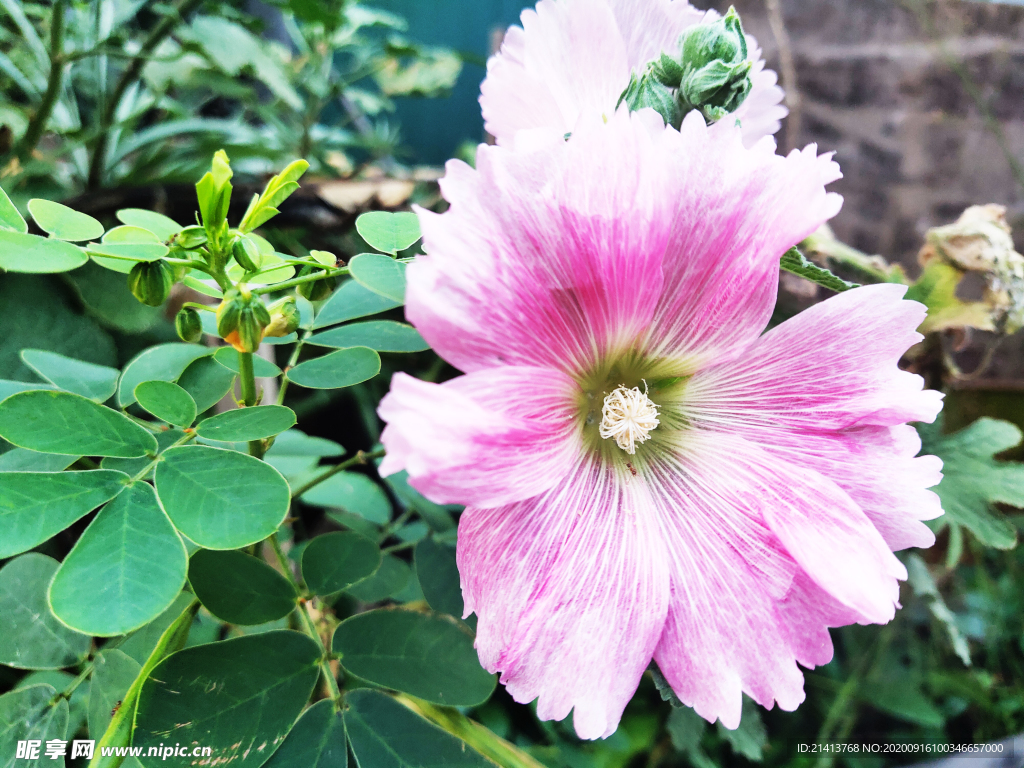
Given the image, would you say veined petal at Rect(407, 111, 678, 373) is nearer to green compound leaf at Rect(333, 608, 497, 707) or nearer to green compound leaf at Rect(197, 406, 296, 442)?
green compound leaf at Rect(197, 406, 296, 442)

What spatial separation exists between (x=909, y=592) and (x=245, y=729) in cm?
118

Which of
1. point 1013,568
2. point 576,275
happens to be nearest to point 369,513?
point 576,275

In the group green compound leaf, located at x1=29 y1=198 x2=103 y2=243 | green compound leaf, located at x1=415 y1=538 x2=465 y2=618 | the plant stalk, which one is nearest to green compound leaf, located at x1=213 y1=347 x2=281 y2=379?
green compound leaf, located at x1=29 y1=198 x2=103 y2=243

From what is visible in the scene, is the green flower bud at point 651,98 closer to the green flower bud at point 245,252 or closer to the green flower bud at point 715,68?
the green flower bud at point 715,68

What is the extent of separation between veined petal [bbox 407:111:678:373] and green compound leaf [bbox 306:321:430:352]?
154 millimetres

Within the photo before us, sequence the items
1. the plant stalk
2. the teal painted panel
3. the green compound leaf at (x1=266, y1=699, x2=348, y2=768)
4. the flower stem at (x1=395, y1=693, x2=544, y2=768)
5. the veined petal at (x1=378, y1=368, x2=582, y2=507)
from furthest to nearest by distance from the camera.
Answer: the teal painted panel
the plant stalk
the flower stem at (x1=395, y1=693, x2=544, y2=768)
the green compound leaf at (x1=266, y1=699, x2=348, y2=768)
the veined petal at (x1=378, y1=368, x2=582, y2=507)

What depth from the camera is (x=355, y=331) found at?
1.58 feet

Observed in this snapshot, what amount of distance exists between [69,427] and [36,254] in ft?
0.35

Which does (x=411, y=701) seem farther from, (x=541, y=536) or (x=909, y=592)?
(x=909, y=592)

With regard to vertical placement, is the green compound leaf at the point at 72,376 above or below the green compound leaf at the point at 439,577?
above

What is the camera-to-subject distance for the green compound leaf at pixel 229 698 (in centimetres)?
35

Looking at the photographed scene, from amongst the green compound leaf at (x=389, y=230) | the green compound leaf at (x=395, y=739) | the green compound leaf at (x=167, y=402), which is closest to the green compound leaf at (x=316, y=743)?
the green compound leaf at (x=395, y=739)

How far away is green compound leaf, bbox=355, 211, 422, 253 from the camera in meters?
0.41

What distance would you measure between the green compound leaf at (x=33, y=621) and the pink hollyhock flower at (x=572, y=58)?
482mm
